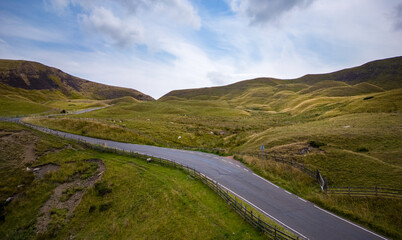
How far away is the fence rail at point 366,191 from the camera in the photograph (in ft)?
54.1

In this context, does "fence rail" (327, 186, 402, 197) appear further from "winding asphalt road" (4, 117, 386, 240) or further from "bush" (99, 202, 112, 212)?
"bush" (99, 202, 112, 212)

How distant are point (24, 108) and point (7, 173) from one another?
8701 centimetres

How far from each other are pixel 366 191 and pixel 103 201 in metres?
27.4

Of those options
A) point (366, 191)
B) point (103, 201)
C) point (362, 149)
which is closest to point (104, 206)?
point (103, 201)

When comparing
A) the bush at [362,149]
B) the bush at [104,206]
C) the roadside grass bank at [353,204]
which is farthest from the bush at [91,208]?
the bush at [362,149]

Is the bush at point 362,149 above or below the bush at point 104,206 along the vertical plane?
above

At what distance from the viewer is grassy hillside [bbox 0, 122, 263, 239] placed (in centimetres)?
1630

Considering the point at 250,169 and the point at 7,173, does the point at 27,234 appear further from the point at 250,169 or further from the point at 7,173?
the point at 250,169

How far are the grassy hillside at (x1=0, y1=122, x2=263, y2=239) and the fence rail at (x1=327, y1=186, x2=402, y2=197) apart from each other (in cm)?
1049

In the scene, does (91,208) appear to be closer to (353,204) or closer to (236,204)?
(236,204)

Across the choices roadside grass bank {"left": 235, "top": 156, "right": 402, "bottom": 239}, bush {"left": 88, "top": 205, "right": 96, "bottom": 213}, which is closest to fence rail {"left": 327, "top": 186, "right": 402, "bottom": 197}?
roadside grass bank {"left": 235, "top": 156, "right": 402, "bottom": 239}

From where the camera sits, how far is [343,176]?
20.8 meters

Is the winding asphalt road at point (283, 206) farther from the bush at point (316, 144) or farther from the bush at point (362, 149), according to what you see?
the bush at point (362, 149)

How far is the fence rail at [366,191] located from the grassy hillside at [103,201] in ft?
34.4
